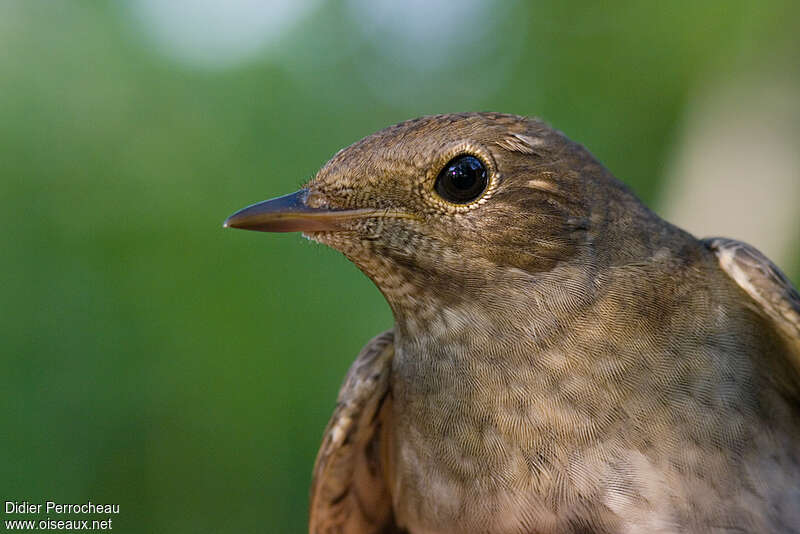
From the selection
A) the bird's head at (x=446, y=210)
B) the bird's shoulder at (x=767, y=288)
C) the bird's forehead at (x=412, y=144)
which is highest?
the bird's forehead at (x=412, y=144)

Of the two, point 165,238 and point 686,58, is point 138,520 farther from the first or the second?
point 686,58

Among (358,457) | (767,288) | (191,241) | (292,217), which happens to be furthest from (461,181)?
(191,241)

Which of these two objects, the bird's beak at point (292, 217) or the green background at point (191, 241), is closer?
the bird's beak at point (292, 217)

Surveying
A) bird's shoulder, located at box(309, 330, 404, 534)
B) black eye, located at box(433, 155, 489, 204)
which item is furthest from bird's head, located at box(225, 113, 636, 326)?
bird's shoulder, located at box(309, 330, 404, 534)

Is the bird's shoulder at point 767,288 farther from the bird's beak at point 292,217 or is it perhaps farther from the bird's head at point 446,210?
the bird's beak at point 292,217

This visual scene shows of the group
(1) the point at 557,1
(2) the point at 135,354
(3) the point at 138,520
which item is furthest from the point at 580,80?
(3) the point at 138,520

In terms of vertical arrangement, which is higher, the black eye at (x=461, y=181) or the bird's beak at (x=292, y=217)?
the black eye at (x=461, y=181)

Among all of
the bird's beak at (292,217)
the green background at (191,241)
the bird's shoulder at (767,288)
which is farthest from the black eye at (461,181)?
the green background at (191,241)
